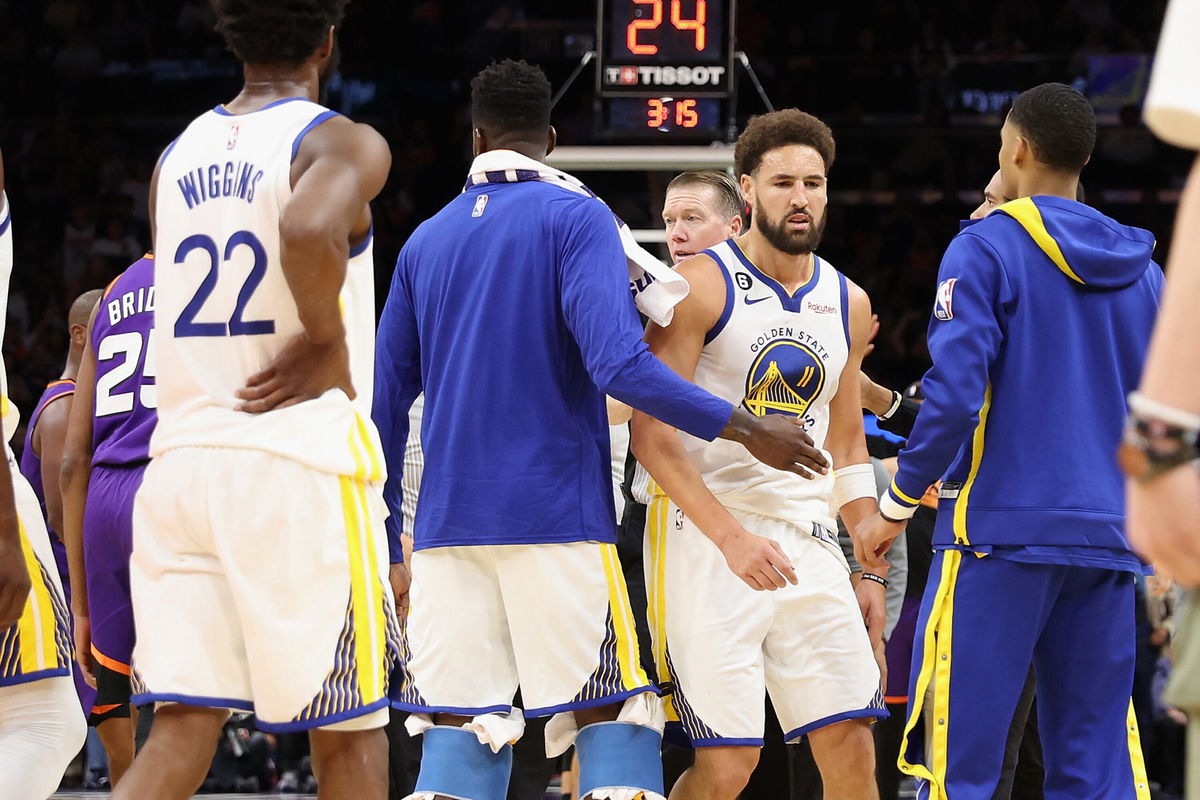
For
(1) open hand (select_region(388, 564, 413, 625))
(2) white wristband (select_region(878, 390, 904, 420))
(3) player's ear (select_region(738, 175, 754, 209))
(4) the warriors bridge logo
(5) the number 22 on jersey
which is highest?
(5) the number 22 on jersey

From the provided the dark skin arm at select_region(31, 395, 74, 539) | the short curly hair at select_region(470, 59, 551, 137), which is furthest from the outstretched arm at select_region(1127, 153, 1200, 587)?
A: the dark skin arm at select_region(31, 395, 74, 539)

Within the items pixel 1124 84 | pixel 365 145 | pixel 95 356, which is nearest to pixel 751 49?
pixel 1124 84

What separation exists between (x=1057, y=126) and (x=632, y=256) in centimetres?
131

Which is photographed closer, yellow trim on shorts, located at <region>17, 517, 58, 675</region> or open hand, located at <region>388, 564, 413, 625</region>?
yellow trim on shorts, located at <region>17, 517, 58, 675</region>

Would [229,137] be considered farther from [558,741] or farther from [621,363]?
[558,741]

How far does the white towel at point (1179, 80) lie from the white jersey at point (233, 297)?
1844 millimetres

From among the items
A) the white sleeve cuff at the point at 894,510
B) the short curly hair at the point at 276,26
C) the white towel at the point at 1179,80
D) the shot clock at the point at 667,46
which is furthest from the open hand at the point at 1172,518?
the shot clock at the point at 667,46

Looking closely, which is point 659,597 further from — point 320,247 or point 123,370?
point 123,370

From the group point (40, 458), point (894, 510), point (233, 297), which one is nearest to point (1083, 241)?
point (894, 510)

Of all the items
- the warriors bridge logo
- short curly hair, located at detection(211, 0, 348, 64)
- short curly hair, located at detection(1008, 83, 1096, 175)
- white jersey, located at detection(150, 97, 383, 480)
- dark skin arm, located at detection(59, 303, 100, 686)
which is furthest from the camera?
dark skin arm, located at detection(59, 303, 100, 686)

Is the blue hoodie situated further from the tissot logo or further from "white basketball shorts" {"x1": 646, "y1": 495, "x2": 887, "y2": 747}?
the tissot logo

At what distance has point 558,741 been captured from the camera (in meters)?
4.05

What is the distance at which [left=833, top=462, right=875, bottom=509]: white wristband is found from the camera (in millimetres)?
4680

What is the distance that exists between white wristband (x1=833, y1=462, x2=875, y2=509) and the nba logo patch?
691 mm
